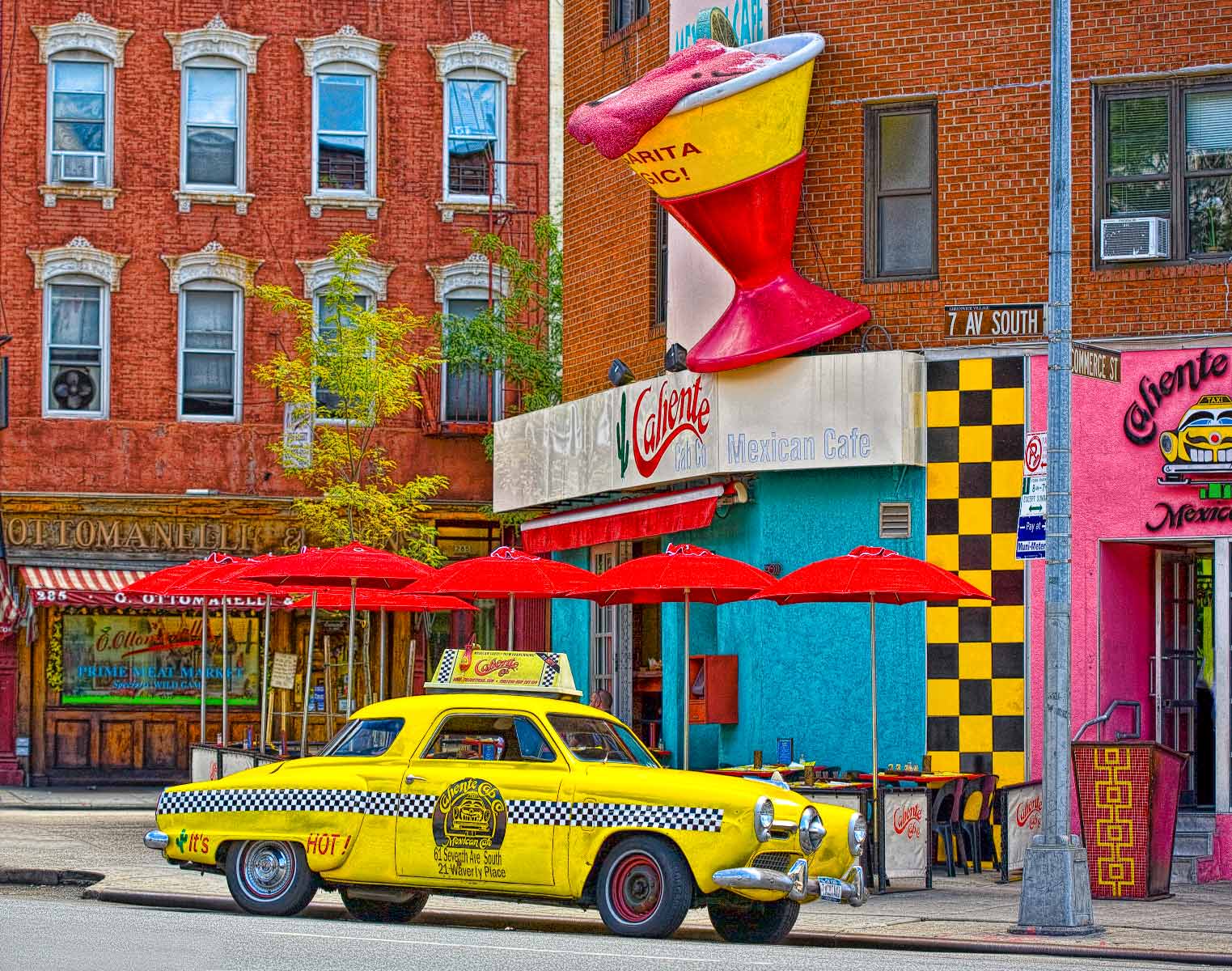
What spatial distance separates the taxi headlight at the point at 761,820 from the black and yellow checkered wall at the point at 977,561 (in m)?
5.93

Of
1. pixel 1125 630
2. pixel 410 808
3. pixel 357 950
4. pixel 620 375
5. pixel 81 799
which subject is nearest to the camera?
pixel 357 950

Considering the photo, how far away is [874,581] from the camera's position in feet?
55.1

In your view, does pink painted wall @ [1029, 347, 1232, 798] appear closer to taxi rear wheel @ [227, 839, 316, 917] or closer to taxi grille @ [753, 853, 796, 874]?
taxi grille @ [753, 853, 796, 874]

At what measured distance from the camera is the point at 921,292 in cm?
2008

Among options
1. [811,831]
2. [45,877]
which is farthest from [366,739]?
[45,877]

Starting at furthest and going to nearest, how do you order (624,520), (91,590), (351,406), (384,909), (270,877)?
(91,590), (351,406), (624,520), (384,909), (270,877)

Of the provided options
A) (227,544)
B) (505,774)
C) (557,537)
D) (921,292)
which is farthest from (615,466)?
(227,544)

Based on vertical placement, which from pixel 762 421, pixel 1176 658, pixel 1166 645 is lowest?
pixel 1176 658

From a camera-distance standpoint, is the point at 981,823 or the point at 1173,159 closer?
the point at 981,823

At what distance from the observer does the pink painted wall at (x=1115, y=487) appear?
61.9 ft

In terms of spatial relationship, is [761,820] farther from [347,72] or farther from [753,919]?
[347,72]

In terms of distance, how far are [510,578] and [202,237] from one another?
16.5 meters

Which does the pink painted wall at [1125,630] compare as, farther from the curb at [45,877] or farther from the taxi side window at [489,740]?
the curb at [45,877]

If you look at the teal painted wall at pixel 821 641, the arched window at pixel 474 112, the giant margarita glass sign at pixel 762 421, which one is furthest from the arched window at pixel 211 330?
the teal painted wall at pixel 821 641
